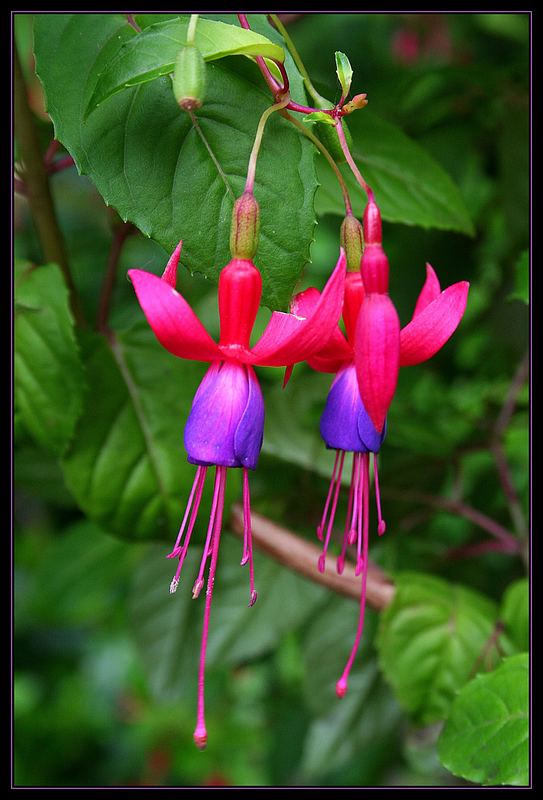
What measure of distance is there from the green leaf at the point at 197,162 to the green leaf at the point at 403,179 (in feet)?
0.50

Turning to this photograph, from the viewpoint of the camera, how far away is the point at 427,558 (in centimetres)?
93

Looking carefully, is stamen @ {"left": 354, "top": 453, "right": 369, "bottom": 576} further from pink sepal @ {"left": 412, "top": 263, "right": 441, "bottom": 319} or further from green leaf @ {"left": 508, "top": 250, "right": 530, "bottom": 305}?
green leaf @ {"left": 508, "top": 250, "right": 530, "bottom": 305}

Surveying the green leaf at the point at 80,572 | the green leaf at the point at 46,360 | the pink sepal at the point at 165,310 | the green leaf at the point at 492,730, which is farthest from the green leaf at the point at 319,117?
the green leaf at the point at 80,572

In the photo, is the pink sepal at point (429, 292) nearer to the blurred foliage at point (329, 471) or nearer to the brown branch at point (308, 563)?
the blurred foliage at point (329, 471)

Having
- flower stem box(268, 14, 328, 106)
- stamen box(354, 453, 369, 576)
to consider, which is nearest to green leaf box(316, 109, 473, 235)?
flower stem box(268, 14, 328, 106)

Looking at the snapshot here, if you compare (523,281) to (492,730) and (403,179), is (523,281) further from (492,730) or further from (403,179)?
(492,730)

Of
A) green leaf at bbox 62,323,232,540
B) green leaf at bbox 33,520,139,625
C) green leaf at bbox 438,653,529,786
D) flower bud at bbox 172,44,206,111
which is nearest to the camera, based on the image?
flower bud at bbox 172,44,206,111

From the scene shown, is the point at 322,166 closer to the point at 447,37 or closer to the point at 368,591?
the point at 368,591

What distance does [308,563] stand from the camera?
735mm

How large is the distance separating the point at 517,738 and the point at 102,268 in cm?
94

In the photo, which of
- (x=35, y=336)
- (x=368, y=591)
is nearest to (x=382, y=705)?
(x=368, y=591)

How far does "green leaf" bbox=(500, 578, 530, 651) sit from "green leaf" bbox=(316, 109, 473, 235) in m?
0.31

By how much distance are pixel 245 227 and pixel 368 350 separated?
96mm

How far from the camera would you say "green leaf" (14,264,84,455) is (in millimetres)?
648
